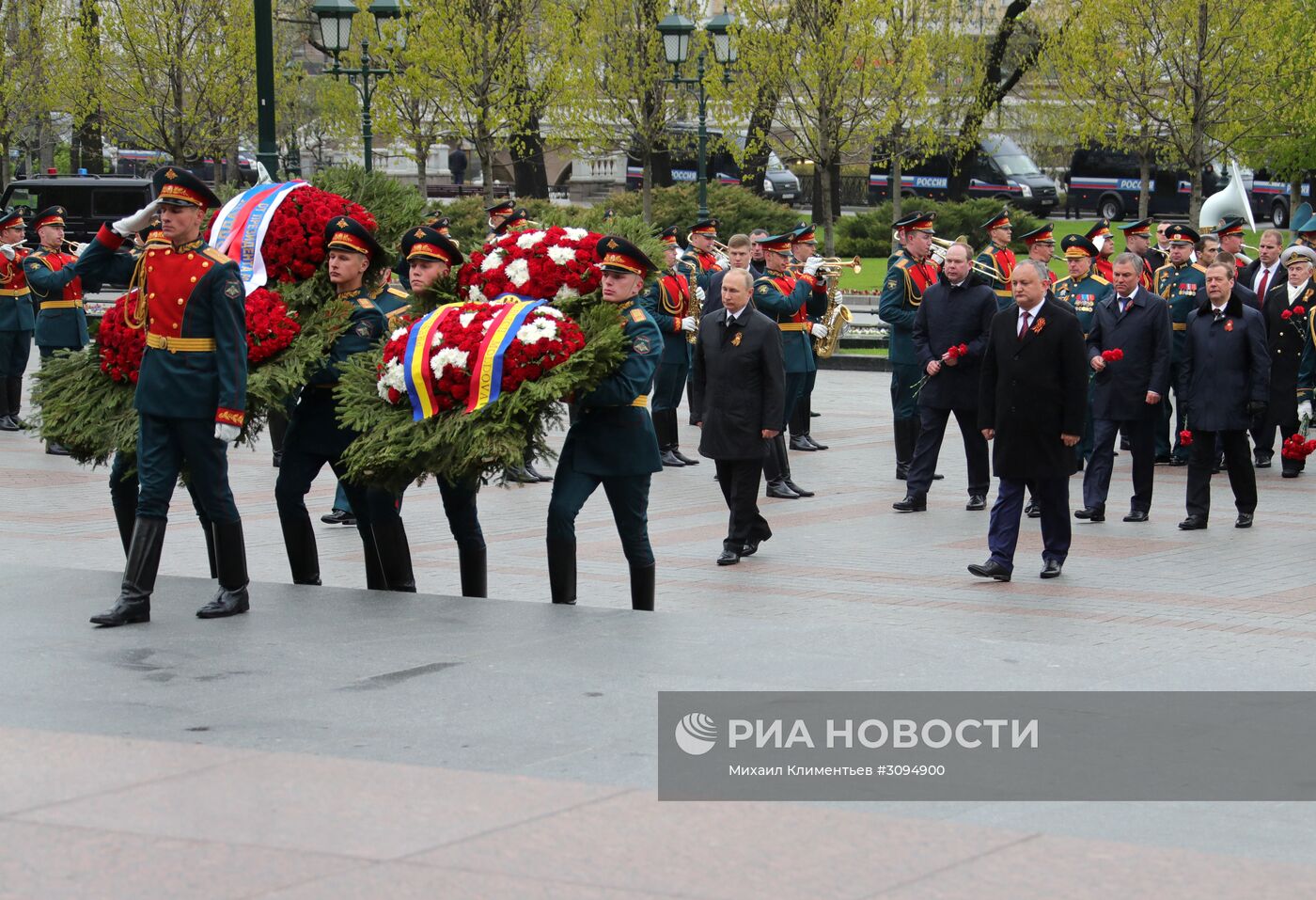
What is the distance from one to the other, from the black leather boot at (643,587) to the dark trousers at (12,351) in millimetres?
11212

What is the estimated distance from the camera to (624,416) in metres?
8.90

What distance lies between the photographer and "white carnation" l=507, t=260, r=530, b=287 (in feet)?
29.9

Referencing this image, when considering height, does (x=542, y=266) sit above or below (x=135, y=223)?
below

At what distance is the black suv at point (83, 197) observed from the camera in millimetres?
40250

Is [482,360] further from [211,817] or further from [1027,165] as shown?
[1027,165]

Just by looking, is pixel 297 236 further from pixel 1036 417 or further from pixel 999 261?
pixel 999 261

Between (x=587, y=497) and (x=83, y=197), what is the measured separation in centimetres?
3403

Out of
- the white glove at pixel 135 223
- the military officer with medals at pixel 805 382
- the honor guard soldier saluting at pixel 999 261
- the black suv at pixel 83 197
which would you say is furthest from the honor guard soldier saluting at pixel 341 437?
the black suv at pixel 83 197

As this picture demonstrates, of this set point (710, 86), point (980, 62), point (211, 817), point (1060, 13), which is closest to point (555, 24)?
point (710, 86)

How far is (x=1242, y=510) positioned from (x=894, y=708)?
21.8 feet

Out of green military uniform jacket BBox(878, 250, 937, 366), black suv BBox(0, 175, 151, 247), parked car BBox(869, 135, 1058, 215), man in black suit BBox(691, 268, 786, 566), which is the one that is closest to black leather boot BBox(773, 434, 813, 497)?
green military uniform jacket BBox(878, 250, 937, 366)

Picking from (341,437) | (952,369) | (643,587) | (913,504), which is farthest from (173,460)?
(952,369)

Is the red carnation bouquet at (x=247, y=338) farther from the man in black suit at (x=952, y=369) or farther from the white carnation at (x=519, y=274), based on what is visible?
the man in black suit at (x=952, y=369)

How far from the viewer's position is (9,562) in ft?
34.7
